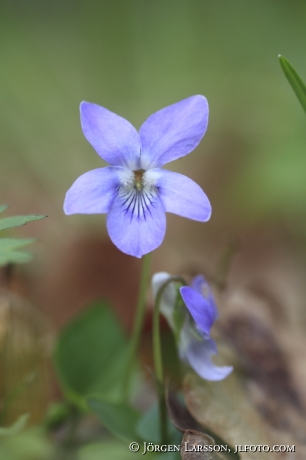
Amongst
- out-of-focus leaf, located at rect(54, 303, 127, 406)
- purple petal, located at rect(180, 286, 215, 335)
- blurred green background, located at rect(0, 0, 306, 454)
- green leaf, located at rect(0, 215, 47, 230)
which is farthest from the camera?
blurred green background, located at rect(0, 0, 306, 454)

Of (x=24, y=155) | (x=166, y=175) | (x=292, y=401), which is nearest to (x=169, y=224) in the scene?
(x=24, y=155)

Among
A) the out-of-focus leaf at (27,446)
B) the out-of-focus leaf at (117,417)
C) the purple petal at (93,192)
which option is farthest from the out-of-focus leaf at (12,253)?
the out-of-focus leaf at (27,446)

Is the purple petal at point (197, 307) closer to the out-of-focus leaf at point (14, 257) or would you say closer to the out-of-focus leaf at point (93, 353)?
the out-of-focus leaf at point (14, 257)

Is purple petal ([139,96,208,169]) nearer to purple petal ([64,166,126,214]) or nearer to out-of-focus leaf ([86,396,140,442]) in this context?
purple petal ([64,166,126,214])

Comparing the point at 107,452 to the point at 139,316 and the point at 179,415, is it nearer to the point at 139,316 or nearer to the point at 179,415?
the point at 179,415

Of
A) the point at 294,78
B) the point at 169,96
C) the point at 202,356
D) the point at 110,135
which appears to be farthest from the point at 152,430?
the point at 169,96

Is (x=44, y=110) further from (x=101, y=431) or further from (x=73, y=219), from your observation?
(x=101, y=431)

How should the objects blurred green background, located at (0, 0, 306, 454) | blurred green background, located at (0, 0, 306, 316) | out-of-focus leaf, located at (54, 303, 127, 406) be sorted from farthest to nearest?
blurred green background, located at (0, 0, 306, 316) < blurred green background, located at (0, 0, 306, 454) < out-of-focus leaf, located at (54, 303, 127, 406)

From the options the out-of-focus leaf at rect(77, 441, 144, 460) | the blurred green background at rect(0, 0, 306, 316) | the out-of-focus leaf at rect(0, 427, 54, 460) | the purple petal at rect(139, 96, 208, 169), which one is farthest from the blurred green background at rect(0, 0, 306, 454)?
the purple petal at rect(139, 96, 208, 169)
